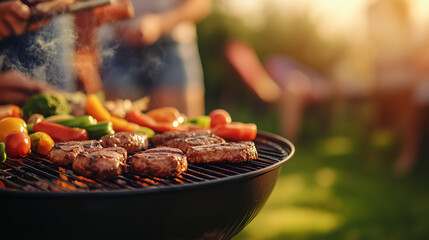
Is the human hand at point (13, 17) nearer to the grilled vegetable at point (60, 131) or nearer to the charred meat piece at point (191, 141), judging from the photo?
the grilled vegetable at point (60, 131)

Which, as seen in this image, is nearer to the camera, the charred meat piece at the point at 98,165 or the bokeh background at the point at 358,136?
the charred meat piece at the point at 98,165

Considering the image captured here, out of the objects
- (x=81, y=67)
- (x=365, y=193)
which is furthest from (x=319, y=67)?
(x=81, y=67)

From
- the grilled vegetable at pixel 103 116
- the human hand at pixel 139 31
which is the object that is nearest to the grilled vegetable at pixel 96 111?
the grilled vegetable at pixel 103 116

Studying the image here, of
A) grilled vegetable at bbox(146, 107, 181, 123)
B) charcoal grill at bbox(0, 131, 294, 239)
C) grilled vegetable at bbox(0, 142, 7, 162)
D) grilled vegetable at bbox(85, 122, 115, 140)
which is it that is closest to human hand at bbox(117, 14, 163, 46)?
grilled vegetable at bbox(146, 107, 181, 123)

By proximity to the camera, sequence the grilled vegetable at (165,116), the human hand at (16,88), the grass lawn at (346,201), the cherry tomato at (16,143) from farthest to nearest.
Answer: the grass lawn at (346,201) → the human hand at (16,88) → the grilled vegetable at (165,116) → the cherry tomato at (16,143)

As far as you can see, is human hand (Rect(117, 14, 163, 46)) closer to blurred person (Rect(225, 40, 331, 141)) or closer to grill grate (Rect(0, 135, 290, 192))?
grill grate (Rect(0, 135, 290, 192))

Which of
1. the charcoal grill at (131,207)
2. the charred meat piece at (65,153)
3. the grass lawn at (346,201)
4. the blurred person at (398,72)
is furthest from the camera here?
the blurred person at (398,72)

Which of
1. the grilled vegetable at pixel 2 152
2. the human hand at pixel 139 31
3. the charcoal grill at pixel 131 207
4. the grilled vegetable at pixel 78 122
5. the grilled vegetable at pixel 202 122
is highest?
the human hand at pixel 139 31
